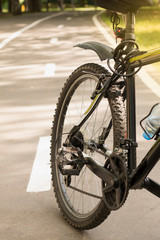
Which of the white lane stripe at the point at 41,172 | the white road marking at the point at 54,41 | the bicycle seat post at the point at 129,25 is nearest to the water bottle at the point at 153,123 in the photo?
the bicycle seat post at the point at 129,25

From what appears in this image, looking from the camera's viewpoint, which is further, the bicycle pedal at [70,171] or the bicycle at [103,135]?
the bicycle pedal at [70,171]

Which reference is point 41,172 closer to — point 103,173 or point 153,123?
point 103,173

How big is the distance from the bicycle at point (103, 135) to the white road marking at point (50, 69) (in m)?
6.49

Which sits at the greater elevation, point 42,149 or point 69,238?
point 69,238

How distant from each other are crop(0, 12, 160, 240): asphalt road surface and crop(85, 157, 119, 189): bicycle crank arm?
422mm

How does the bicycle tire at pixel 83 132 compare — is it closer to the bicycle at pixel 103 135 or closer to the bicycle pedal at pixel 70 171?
the bicycle at pixel 103 135

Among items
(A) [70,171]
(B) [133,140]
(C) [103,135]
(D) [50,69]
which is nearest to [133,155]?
(B) [133,140]

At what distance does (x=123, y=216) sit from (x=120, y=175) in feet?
2.60

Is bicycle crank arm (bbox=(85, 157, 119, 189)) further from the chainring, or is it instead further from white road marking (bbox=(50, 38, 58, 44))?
white road marking (bbox=(50, 38, 58, 44))

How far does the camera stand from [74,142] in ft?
12.6

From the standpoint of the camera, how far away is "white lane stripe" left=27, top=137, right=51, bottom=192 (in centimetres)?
455

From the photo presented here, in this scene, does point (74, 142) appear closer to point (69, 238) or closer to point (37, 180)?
point (69, 238)

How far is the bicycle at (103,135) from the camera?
3.17 meters

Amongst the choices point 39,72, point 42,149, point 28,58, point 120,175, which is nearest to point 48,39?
point 28,58
